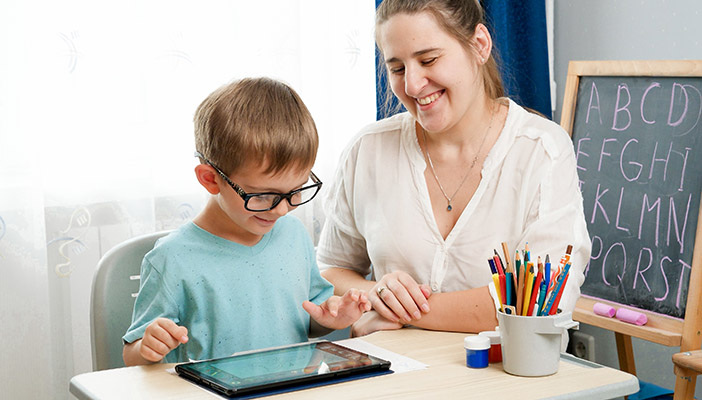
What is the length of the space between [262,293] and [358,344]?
191 mm

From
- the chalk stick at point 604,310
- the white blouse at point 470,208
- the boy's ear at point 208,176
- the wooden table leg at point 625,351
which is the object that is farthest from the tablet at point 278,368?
the wooden table leg at point 625,351

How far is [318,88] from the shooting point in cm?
242

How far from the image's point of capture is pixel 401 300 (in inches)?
55.6

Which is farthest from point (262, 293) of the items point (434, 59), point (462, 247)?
point (434, 59)

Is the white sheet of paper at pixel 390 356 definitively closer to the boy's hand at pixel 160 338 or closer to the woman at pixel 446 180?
the woman at pixel 446 180

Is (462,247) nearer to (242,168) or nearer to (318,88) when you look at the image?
(242,168)

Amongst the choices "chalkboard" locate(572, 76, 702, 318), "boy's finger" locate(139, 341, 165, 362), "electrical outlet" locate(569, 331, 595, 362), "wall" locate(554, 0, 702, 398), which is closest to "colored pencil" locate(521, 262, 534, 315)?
"boy's finger" locate(139, 341, 165, 362)

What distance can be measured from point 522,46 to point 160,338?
1887mm

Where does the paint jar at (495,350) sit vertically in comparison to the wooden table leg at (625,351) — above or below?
above

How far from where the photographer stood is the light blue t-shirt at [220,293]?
1.28m

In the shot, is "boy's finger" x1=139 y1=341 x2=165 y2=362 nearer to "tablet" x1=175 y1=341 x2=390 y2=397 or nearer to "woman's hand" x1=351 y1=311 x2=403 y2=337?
"tablet" x1=175 y1=341 x2=390 y2=397

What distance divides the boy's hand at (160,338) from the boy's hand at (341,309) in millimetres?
236

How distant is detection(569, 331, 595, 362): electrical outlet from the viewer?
180 centimetres

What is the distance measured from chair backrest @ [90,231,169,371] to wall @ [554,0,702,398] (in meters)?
1.65
